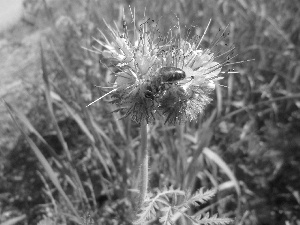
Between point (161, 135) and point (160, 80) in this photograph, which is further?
point (161, 135)

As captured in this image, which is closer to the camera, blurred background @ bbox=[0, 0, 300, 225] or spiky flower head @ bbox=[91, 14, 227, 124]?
spiky flower head @ bbox=[91, 14, 227, 124]

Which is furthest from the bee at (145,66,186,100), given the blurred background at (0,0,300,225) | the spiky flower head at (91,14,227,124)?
the blurred background at (0,0,300,225)

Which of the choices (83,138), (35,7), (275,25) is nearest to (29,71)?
(35,7)

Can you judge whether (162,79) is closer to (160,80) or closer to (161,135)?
(160,80)

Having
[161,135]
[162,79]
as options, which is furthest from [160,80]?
[161,135]

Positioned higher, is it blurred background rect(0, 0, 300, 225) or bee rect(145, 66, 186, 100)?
bee rect(145, 66, 186, 100)

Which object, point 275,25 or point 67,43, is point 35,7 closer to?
point 67,43

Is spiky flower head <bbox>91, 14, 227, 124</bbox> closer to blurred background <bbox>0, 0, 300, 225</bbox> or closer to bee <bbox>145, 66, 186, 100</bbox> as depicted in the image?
bee <bbox>145, 66, 186, 100</bbox>
